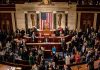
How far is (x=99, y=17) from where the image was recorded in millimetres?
26391

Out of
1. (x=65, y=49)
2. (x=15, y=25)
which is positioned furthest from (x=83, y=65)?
(x=15, y=25)

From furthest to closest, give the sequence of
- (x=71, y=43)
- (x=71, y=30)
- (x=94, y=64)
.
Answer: (x=71, y=30), (x=71, y=43), (x=94, y=64)

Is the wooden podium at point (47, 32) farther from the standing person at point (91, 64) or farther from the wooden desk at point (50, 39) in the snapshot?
the standing person at point (91, 64)

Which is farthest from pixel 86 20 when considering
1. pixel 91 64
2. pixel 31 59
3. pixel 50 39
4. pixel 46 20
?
pixel 31 59

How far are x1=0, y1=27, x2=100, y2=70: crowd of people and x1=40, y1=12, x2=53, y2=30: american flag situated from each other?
1.30 meters

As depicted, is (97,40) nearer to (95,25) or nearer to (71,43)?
(71,43)

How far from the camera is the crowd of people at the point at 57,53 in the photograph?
20255 mm

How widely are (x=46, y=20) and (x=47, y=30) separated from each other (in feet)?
3.14

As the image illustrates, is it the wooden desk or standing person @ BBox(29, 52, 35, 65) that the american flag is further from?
standing person @ BBox(29, 52, 35, 65)

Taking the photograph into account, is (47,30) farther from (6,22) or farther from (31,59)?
(31,59)

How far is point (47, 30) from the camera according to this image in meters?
26.2

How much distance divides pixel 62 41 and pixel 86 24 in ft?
14.9

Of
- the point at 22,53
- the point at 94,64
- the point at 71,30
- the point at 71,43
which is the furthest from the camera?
the point at 71,30

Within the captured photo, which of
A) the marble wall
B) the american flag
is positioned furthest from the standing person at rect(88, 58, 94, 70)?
the american flag
